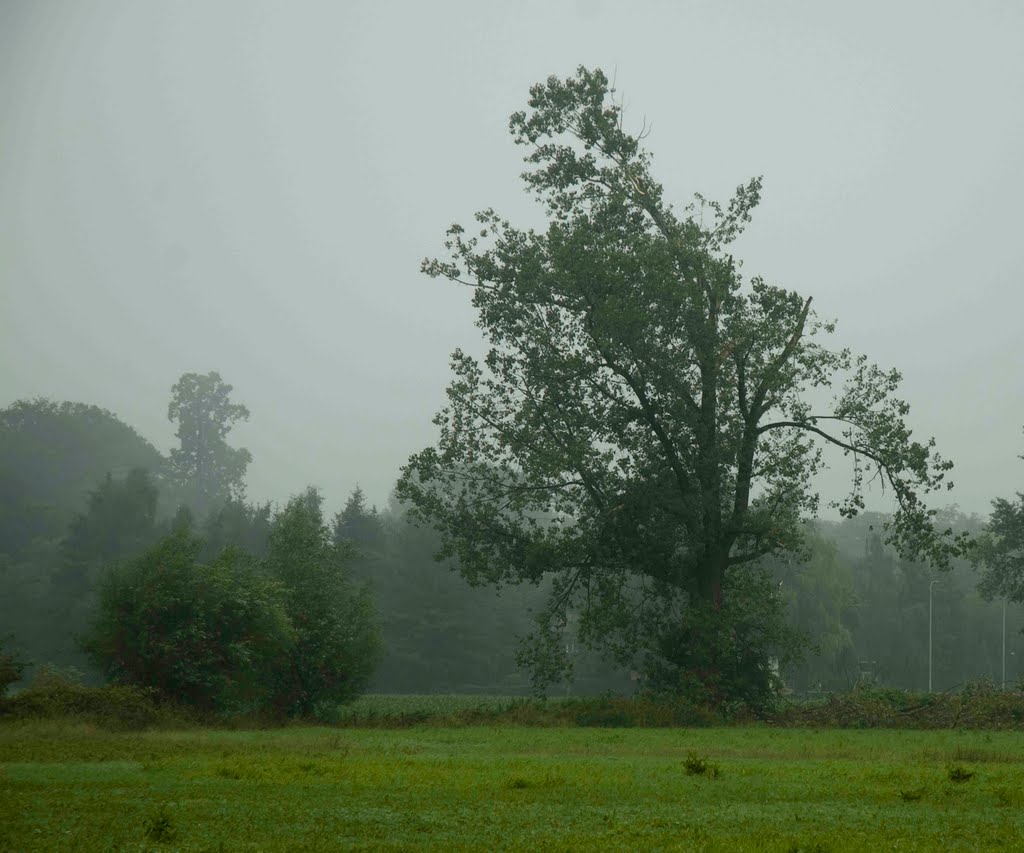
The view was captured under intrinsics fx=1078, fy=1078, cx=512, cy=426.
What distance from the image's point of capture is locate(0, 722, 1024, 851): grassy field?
11148 millimetres

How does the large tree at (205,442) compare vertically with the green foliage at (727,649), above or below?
above

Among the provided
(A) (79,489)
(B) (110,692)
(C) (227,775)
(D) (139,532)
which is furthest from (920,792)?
(A) (79,489)

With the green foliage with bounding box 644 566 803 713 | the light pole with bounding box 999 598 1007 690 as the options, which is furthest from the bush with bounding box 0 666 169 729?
the light pole with bounding box 999 598 1007 690

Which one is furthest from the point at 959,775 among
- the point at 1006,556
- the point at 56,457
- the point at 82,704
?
the point at 56,457

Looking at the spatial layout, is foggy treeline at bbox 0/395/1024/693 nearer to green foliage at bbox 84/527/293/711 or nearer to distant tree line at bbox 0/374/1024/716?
distant tree line at bbox 0/374/1024/716

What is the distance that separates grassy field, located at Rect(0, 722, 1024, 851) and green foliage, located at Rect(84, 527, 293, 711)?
18.9ft

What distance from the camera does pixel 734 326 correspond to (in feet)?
120

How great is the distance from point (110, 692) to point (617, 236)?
21642 millimetres

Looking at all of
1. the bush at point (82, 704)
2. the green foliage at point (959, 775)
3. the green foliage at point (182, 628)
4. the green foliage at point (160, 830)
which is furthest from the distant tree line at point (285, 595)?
the green foliage at point (959, 775)

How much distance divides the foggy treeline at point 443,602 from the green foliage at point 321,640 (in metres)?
33.0

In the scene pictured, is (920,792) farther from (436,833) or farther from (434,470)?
(434,470)

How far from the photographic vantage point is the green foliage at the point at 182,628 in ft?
97.9

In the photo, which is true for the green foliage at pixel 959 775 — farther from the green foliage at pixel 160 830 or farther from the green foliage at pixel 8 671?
the green foliage at pixel 8 671

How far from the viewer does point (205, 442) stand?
142 metres
